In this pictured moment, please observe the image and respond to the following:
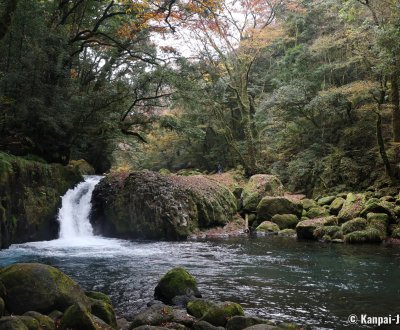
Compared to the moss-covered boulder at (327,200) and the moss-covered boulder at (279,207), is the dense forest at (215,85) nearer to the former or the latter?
the moss-covered boulder at (327,200)

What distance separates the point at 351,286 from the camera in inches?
305

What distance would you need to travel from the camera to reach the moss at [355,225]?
13.5 metres

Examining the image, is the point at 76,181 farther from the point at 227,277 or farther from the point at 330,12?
the point at 330,12

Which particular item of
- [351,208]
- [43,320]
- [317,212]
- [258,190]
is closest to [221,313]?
[43,320]

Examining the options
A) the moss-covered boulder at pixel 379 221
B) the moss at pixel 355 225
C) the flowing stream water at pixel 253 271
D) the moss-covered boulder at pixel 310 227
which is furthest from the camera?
the moss-covered boulder at pixel 310 227

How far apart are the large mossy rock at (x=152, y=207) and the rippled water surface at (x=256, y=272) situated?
4.10ft

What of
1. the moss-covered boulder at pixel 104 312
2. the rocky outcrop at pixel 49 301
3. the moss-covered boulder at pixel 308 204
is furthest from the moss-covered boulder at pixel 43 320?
the moss-covered boulder at pixel 308 204

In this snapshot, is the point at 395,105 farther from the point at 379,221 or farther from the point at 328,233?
the point at 328,233

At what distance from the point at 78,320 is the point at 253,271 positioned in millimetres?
5231

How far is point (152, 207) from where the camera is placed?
49.9 ft

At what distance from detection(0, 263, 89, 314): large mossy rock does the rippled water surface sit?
1.17 meters

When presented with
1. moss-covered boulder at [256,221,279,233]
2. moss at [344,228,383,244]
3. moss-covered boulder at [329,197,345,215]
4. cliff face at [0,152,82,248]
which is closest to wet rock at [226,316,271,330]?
cliff face at [0,152,82,248]

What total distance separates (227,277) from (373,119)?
14204mm

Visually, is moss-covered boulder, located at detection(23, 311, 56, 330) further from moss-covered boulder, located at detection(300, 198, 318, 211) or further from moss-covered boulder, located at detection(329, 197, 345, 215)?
moss-covered boulder, located at detection(300, 198, 318, 211)
